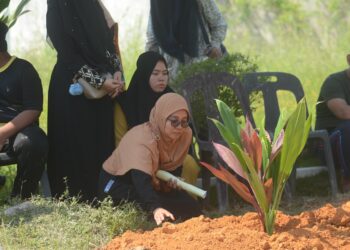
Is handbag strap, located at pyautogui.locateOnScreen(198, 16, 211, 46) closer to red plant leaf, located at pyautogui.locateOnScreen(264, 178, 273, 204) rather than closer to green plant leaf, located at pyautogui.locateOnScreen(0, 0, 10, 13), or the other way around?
green plant leaf, located at pyautogui.locateOnScreen(0, 0, 10, 13)

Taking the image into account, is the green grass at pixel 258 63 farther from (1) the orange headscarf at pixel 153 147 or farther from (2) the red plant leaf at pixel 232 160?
(2) the red plant leaf at pixel 232 160

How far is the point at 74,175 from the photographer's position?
6.40 metres

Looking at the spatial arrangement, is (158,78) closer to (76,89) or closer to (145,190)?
(76,89)

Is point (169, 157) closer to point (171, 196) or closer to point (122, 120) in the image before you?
point (171, 196)

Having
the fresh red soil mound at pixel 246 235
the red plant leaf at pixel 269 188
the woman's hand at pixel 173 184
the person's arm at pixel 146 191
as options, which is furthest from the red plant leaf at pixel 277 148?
the woman's hand at pixel 173 184

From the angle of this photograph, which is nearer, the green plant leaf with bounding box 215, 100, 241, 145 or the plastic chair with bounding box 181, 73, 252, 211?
the green plant leaf with bounding box 215, 100, 241, 145

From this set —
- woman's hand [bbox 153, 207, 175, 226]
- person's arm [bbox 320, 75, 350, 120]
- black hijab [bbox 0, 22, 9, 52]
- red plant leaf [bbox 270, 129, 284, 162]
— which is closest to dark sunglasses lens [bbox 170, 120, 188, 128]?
woman's hand [bbox 153, 207, 175, 226]

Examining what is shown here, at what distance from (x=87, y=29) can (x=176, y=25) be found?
1.18m

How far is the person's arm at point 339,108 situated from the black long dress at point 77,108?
1877 mm

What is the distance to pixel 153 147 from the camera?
5.56 m

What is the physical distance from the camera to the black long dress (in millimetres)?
6250

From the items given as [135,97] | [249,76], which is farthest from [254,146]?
[249,76]

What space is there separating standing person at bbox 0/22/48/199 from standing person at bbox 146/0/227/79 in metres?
1.33

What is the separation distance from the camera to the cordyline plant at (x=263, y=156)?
14.9 ft
